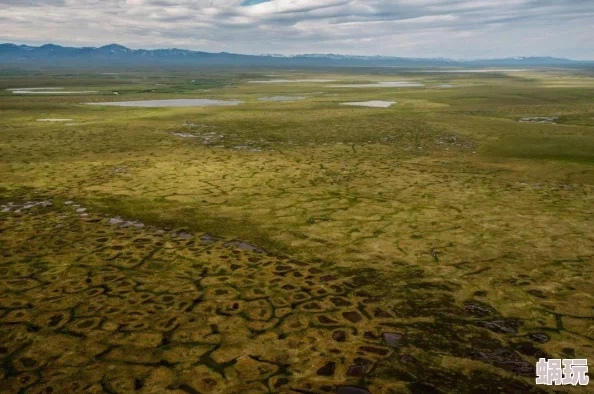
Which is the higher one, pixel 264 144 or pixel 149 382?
pixel 264 144

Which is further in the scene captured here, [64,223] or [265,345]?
[64,223]

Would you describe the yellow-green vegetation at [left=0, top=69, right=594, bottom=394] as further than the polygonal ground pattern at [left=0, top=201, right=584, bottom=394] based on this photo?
Yes

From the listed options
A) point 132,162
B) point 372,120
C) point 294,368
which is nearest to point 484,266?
point 294,368

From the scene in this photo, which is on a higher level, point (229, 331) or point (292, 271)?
point (292, 271)

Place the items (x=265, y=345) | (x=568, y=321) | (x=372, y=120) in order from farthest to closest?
(x=372, y=120) < (x=568, y=321) < (x=265, y=345)

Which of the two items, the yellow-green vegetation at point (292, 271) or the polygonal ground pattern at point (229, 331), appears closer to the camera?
the polygonal ground pattern at point (229, 331)

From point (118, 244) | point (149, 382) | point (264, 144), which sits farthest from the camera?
point (264, 144)

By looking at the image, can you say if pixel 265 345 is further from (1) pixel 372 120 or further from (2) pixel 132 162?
(1) pixel 372 120

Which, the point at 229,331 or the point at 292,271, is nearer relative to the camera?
the point at 229,331
